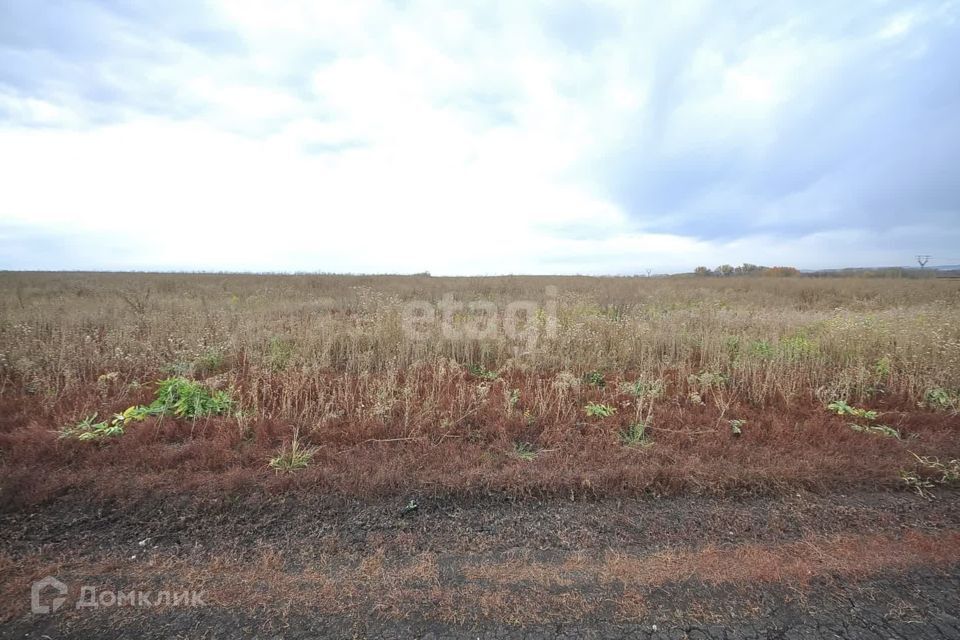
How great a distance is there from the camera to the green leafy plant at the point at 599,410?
452 cm

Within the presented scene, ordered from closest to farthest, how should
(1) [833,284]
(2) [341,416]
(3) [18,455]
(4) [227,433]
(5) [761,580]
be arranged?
(5) [761,580]
(3) [18,455]
(4) [227,433]
(2) [341,416]
(1) [833,284]

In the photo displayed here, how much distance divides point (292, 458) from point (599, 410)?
11.1 ft

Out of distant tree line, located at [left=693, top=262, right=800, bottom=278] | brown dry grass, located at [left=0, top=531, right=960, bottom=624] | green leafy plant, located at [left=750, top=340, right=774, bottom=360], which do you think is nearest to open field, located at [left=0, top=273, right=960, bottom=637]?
brown dry grass, located at [left=0, top=531, right=960, bottom=624]

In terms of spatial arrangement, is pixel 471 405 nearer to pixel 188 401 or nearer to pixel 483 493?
pixel 483 493

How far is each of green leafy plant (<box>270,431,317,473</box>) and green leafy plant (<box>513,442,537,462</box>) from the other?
1967 millimetres

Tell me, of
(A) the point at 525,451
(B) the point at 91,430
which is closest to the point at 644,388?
(A) the point at 525,451

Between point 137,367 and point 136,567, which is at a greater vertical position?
point 137,367

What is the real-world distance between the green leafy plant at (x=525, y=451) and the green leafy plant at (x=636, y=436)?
978mm

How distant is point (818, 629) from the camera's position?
1.95 m

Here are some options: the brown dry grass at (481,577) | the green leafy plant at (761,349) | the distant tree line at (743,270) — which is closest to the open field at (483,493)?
the brown dry grass at (481,577)

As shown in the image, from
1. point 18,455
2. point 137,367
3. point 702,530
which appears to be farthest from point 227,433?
point 702,530

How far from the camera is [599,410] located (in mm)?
4543

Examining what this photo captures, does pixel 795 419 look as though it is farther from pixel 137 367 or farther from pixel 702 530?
pixel 137 367

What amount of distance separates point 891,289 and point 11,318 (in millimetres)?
35016
